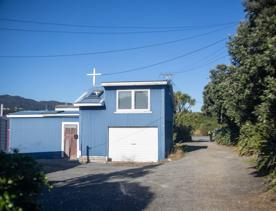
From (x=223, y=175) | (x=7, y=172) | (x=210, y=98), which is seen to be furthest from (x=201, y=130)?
(x=7, y=172)

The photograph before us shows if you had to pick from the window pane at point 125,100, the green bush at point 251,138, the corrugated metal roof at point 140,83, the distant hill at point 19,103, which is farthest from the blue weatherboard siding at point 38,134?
the green bush at point 251,138

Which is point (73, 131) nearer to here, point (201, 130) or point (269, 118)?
point (269, 118)

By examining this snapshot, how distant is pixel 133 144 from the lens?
27.0 meters

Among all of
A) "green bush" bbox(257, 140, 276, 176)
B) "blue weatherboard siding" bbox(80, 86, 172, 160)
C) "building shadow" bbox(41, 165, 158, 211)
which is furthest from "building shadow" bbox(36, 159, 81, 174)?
"green bush" bbox(257, 140, 276, 176)

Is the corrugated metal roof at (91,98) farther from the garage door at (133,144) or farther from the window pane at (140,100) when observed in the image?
the window pane at (140,100)

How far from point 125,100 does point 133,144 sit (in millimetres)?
3013

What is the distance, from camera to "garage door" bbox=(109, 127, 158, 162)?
2667 cm

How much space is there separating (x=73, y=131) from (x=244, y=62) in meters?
18.9

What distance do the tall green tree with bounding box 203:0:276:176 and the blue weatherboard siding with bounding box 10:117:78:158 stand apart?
16.8 metres

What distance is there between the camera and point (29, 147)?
30.3 meters

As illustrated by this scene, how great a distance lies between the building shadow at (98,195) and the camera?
11.2 meters

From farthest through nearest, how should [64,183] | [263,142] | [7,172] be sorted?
[64,183], [263,142], [7,172]

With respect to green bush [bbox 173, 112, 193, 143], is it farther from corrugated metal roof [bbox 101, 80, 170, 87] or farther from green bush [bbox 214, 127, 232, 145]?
corrugated metal roof [bbox 101, 80, 170, 87]

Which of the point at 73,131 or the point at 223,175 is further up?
the point at 73,131
